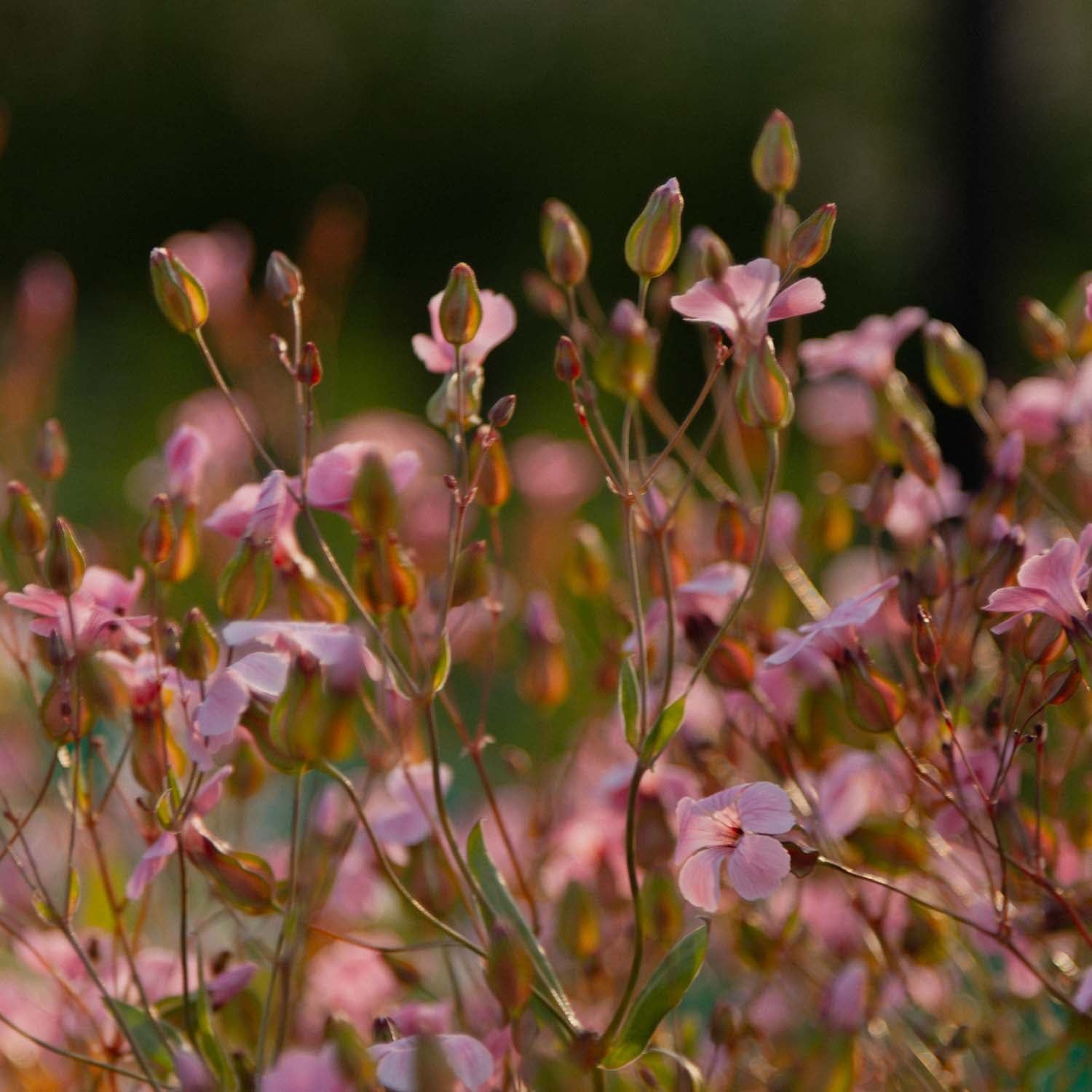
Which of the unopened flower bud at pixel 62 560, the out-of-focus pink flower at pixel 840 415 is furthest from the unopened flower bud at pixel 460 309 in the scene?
the out-of-focus pink flower at pixel 840 415

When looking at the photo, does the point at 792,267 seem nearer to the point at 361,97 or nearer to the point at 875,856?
the point at 875,856

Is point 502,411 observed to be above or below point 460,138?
above

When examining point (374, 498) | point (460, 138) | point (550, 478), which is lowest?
point (460, 138)

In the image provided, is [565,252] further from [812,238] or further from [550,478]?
[550,478]

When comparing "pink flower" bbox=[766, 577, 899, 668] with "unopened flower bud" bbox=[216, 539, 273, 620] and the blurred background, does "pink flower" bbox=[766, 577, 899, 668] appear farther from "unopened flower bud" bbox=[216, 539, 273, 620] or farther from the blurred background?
the blurred background

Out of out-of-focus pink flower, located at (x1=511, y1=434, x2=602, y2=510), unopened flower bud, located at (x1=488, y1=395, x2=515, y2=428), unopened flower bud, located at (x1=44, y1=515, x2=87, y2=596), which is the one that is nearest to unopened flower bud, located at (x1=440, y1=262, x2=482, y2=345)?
unopened flower bud, located at (x1=488, y1=395, x2=515, y2=428)

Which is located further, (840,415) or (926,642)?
(840,415)

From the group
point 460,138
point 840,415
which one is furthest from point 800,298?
point 460,138
